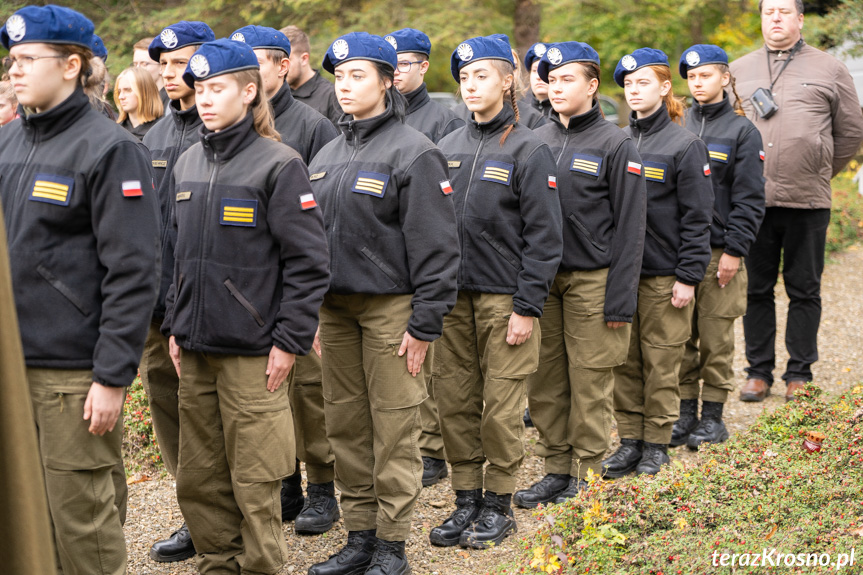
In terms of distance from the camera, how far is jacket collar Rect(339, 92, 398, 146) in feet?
14.3

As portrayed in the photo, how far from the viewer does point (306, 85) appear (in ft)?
22.2

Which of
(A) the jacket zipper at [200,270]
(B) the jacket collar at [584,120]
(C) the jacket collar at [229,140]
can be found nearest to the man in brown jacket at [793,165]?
(B) the jacket collar at [584,120]

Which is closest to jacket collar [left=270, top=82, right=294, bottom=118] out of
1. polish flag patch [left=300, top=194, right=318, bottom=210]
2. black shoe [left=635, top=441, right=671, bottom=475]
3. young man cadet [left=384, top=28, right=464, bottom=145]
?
young man cadet [left=384, top=28, right=464, bottom=145]

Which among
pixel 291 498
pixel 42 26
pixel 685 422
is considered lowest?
pixel 685 422

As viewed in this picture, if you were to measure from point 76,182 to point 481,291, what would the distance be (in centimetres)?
223

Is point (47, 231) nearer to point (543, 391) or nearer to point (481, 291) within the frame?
point (481, 291)

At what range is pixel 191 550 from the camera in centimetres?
470

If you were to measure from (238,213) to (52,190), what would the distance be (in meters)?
0.74

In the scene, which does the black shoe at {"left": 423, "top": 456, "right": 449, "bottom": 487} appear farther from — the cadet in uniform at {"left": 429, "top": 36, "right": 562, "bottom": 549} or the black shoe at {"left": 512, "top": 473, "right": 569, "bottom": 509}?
the cadet in uniform at {"left": 429, "top": 36, "right": 562, "bottom": 549}

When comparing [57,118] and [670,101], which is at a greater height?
[57,118]

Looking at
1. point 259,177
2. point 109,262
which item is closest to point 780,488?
point 259,177

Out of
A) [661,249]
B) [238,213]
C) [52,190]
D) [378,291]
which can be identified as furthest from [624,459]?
[52,190]

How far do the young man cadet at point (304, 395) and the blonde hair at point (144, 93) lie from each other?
Result: 29.1 inches

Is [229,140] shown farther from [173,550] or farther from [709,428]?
[709,428]
